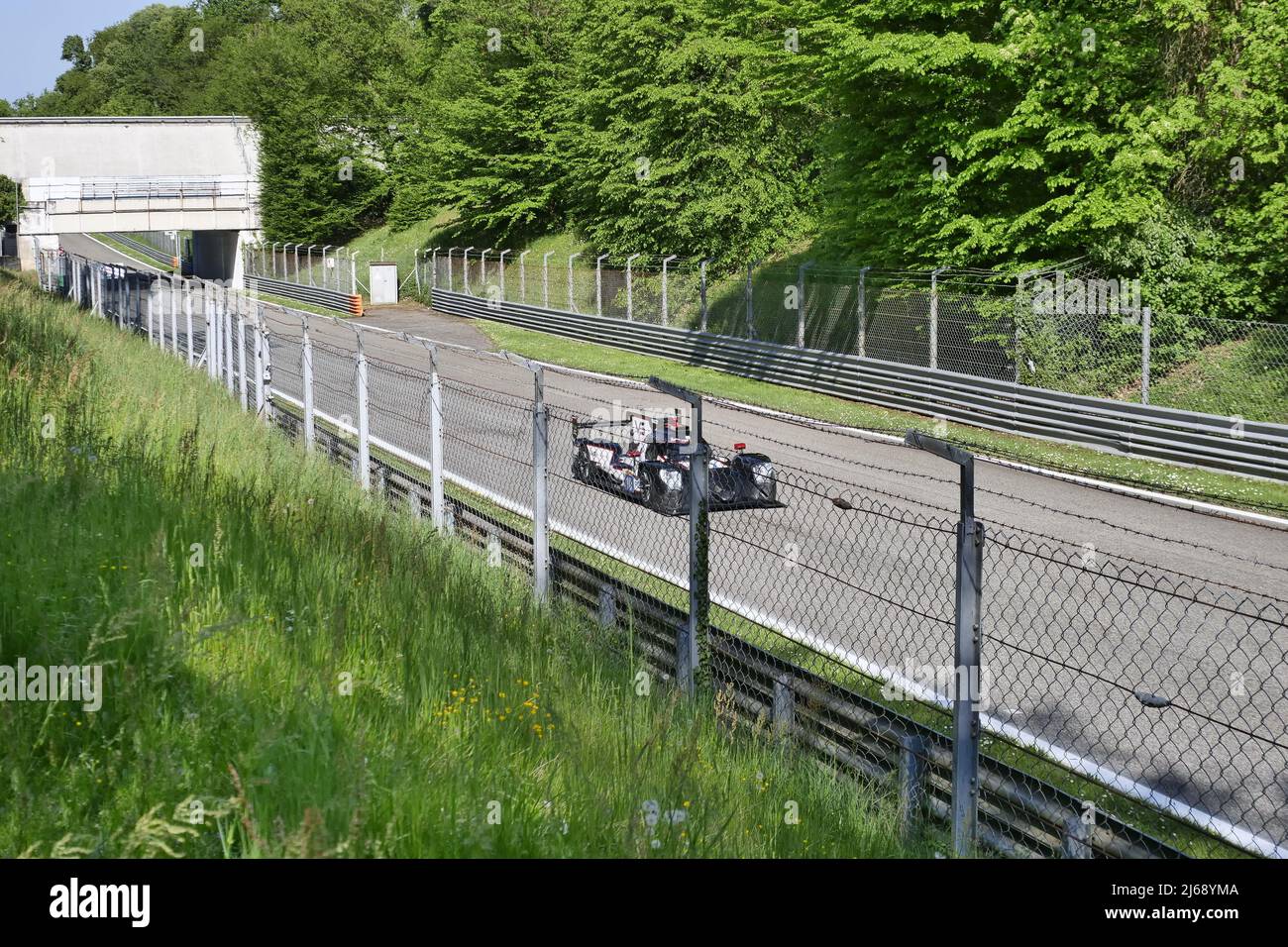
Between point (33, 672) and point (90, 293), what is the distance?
108ft

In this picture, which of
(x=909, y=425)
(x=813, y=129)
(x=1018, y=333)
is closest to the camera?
(x=1018, y=333)

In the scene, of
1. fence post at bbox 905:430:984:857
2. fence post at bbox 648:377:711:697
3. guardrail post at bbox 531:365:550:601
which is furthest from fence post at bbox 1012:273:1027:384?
fence post at bbox 905:430:984:857

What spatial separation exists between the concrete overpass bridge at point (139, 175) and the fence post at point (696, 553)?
54102mm

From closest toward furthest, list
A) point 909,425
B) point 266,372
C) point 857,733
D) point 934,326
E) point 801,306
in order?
point 857,733 < point 266,372 < point 909,425 < point 934,326 < point 801,306

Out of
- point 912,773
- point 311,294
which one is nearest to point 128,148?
point 311,294

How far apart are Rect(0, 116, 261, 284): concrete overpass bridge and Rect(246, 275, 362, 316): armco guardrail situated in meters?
3.39

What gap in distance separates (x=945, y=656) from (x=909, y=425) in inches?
530

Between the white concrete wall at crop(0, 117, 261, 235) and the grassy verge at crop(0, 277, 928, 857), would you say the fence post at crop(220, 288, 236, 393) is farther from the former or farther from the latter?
the white concrete wall at crop(0, 117, 261, 235)

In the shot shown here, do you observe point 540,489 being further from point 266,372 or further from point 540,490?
point 266,372

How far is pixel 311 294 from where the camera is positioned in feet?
181
